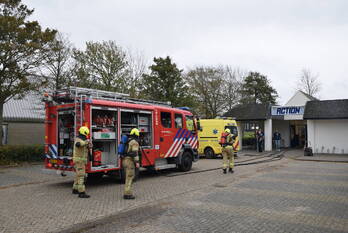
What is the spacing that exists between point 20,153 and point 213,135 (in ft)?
36.9

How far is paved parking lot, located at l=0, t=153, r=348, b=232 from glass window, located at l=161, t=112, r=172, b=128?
2.42 meters

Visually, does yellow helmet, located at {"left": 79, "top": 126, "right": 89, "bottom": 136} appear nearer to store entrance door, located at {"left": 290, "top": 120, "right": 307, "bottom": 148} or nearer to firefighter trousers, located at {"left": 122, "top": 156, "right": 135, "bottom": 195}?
firefighter trousers, located at {"left": 122, "top": 156, "right": 135, "bottom": 195}

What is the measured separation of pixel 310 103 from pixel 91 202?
2074 centimetres

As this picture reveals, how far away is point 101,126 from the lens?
964 centimetres

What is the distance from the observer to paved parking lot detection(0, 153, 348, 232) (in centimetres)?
568

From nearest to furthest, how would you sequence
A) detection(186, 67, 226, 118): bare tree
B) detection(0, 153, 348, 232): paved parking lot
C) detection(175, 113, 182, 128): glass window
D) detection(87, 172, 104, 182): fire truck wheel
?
detection(0, 153, 348, 232): paved parking lot → detection(87, 172, 104, 182): fire truck wheel → detection(175, 113, 182, 128): glass window → detection(186, 67, 226, 118): bare tree

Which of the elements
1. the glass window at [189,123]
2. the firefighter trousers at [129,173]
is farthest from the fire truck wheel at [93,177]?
the glass window at [189,123]

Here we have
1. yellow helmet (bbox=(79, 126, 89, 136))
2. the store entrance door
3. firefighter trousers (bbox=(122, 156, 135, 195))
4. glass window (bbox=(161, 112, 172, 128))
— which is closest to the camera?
firefighter trousers (bbox=(122, 156, 135, 195))

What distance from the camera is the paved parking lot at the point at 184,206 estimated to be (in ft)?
18.6

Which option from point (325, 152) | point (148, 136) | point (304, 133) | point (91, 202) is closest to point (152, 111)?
point (148, 136)

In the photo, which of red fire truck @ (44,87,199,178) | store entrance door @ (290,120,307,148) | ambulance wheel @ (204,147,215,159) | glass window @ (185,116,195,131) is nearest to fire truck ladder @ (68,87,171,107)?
red fire truck @ (44,87,199,178)

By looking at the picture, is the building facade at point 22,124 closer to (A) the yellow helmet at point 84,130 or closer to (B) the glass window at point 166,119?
(B) the glass window at point 166,119

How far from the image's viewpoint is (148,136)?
11562 mm

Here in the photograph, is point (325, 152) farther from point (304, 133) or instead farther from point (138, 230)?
point (138, 230)
